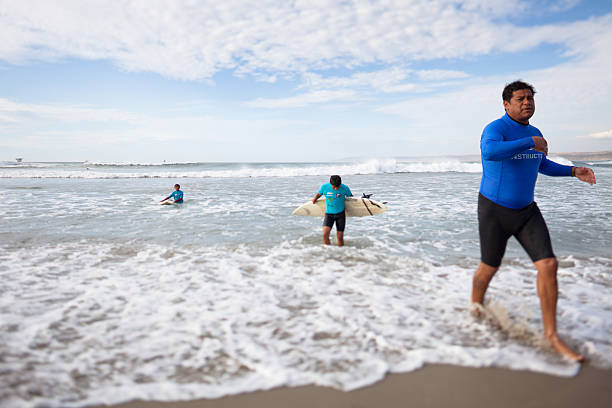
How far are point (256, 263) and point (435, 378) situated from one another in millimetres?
3699

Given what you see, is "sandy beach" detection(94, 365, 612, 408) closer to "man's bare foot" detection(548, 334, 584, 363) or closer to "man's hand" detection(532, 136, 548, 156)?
"man's bare foot" detection(548, 334, 584, 363)

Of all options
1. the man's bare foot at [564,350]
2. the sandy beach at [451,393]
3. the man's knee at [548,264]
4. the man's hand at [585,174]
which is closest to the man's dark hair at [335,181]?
the man's hand at [585,174]

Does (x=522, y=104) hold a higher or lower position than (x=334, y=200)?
higher

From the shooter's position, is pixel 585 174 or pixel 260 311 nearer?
pixel 585 174

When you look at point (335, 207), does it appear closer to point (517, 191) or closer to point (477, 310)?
point (477, 310)

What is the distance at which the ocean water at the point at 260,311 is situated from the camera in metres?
2.67

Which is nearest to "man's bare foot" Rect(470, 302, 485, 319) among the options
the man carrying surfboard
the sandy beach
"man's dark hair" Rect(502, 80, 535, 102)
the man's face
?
the sandy beach

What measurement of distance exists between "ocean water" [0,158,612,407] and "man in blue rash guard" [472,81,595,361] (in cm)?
62

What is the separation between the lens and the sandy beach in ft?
7.62

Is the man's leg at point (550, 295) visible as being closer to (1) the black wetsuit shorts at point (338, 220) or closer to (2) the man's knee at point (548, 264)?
(2) the man's knee at point (548, 264)

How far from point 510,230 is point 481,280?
0.62m

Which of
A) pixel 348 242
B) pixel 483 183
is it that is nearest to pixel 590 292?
pixel 483 183

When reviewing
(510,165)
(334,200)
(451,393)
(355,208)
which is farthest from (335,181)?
(451,393)

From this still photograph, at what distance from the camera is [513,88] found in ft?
10.3
